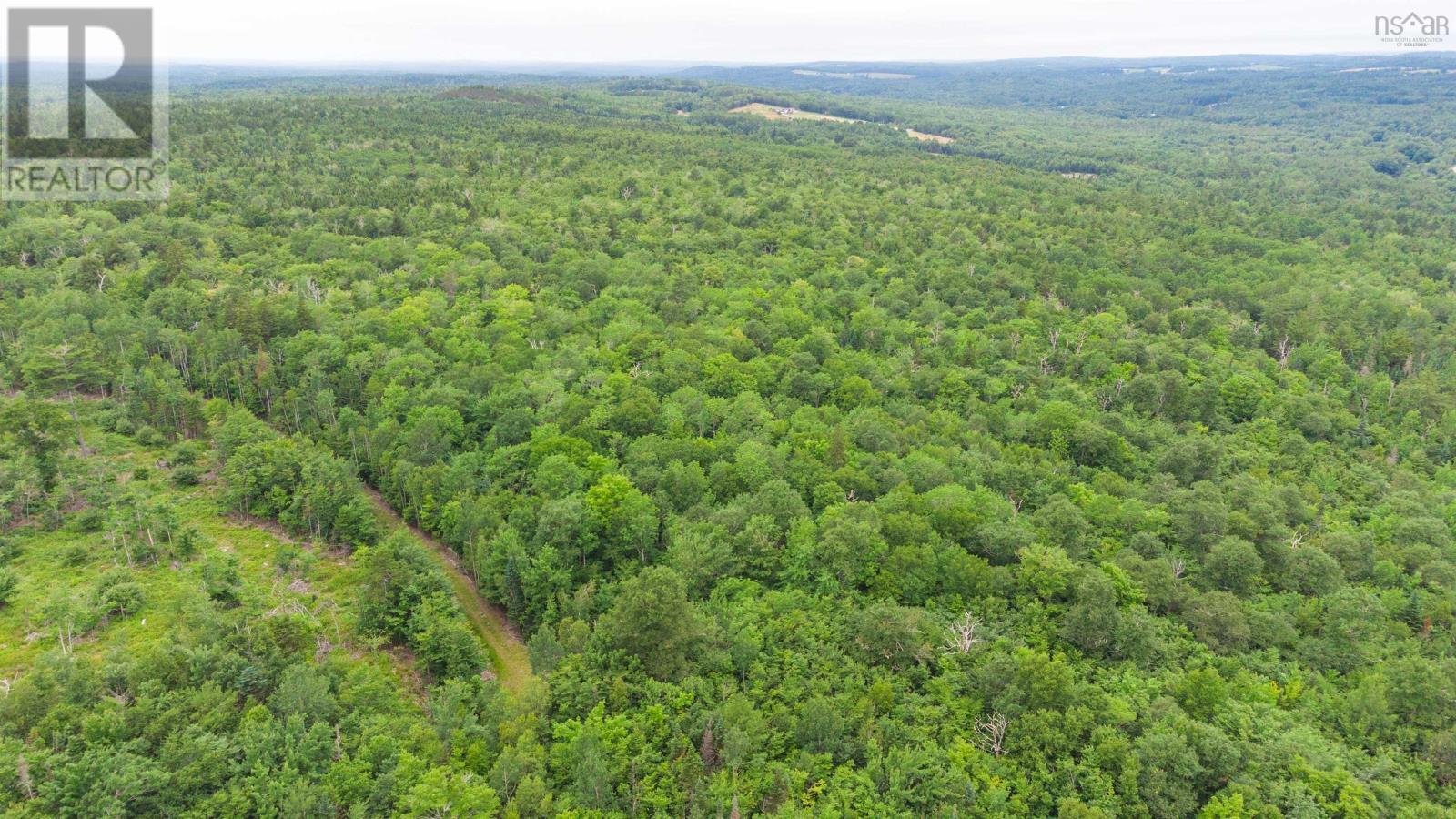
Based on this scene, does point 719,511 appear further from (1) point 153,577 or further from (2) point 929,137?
(2) point 929,137

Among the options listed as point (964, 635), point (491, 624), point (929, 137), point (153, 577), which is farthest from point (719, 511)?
point (929, 137)

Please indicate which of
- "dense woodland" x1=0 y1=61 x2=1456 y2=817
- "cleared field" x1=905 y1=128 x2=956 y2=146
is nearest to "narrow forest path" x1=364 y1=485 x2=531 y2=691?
"dense woodland" x1=0 y1=61 x2=1456 y2=817

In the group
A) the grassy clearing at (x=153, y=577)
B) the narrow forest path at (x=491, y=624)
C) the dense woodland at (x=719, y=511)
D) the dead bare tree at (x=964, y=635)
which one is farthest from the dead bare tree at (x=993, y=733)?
the grassy clearing at (x=153, y=577)

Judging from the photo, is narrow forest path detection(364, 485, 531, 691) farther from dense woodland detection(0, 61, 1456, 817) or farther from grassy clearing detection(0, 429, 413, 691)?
grassy clearing detection(0, 429, 413, 691)

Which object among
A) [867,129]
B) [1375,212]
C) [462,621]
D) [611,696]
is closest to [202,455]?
[462,621]

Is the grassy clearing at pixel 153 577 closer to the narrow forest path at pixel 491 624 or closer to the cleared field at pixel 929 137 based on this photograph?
the narrow forest path at pixel 491 624

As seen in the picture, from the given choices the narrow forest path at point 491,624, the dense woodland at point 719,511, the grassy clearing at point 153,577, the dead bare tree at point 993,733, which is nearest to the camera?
the dense woodland at point 719,511

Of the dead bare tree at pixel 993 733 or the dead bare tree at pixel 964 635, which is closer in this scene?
the dead bare tree at pixel 993 733

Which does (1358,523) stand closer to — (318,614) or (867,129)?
(318,614)
